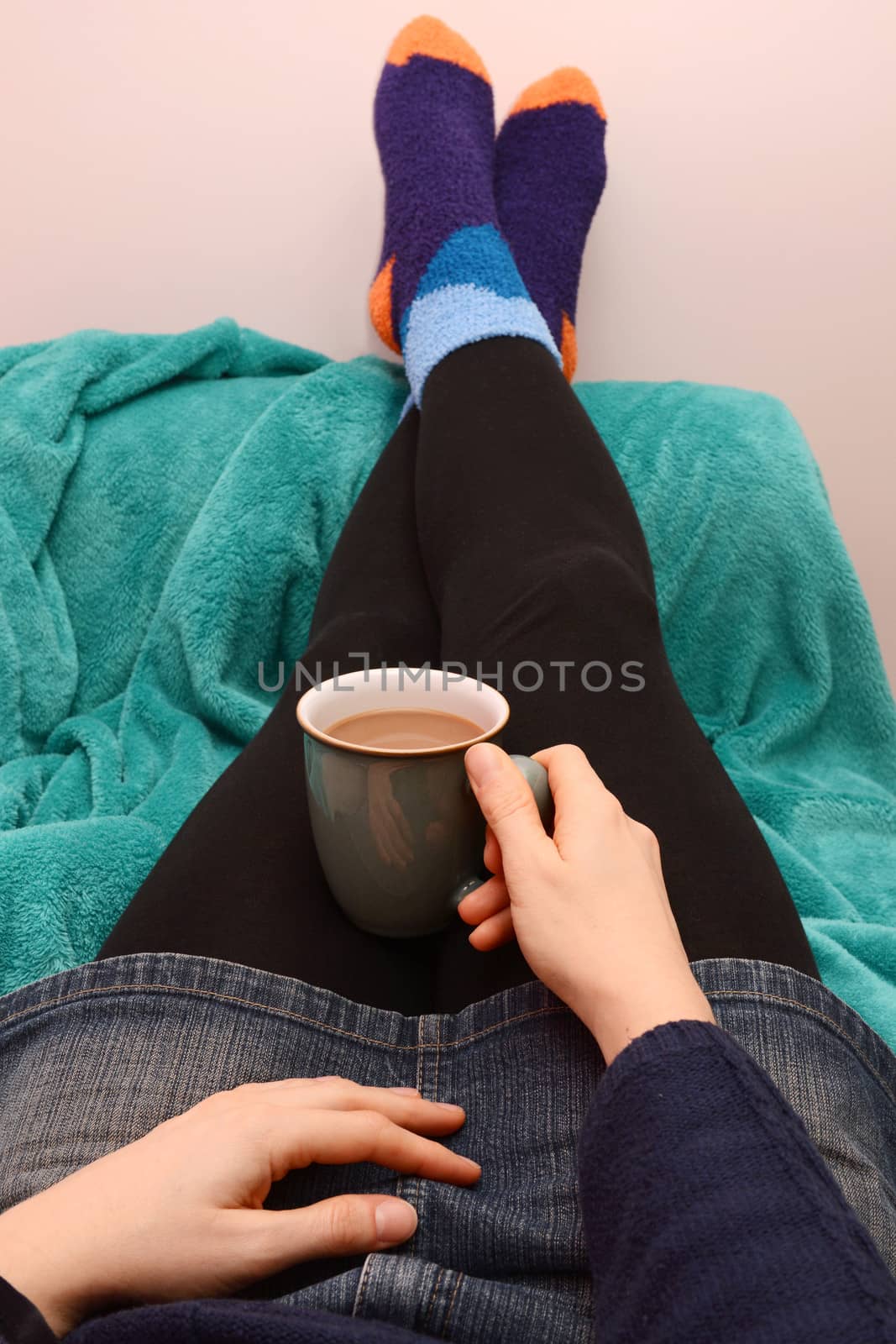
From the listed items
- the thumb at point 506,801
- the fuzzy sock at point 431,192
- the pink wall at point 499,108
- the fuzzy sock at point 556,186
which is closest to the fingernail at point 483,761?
the thumb at point 506,801

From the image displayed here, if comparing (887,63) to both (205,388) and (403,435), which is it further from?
(205,388)

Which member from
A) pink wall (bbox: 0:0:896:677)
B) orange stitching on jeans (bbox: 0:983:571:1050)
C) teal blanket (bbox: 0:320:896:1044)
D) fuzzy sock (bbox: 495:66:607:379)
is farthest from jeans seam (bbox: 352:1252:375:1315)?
Answer: pink wall (bbox: 0:0:896:677)

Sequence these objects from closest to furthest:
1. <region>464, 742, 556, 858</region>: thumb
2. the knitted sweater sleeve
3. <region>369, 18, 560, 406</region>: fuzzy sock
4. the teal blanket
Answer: the knitted sweater sleeve
<region>464, 742, 556, 858</region>: thumb
the teal blanket
<region>369, 18, 560, 406</region>: fuzzy sock

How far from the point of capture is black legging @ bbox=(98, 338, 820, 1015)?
1.56 feet

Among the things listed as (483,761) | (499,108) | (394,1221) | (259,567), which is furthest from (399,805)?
(499,108)

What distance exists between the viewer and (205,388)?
3.39 ft

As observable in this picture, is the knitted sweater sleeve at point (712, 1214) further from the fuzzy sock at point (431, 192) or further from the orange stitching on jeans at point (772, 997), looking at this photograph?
the fuzzy sock at point (431, 192)

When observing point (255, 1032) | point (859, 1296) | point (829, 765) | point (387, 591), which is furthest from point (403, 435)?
point (859, 1296)

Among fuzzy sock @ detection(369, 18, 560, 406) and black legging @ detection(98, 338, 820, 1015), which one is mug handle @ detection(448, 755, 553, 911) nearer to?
black legging @ detection(98, 338, 820, 1015)

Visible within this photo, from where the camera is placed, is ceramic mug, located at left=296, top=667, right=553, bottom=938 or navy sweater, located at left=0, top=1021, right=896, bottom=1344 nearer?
navy sweater, located at left=0, top=1021, right=896, bottom=1344

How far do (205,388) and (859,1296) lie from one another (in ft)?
3.23

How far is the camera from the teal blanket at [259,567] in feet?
2.84

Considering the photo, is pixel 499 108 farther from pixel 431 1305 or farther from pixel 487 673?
pixel 431 1305

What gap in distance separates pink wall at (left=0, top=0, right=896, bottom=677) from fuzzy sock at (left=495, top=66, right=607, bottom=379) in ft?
0.17
